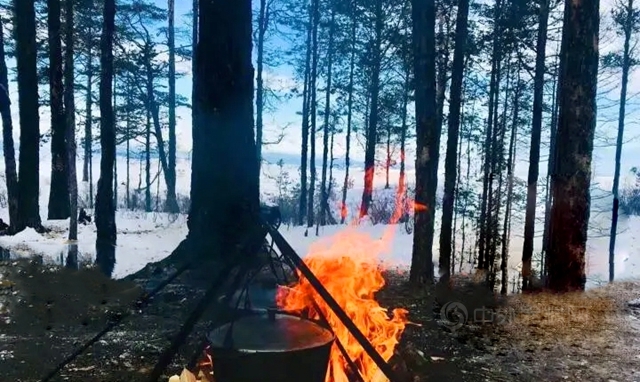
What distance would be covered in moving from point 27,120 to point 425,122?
47.3 ft

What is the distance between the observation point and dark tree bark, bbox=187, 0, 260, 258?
8102mm

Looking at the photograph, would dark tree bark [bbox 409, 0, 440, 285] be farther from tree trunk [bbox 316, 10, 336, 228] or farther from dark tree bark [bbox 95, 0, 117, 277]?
tree trunk [bbox 316, 10, 336, 228]

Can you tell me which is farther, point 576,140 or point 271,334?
point 576,140

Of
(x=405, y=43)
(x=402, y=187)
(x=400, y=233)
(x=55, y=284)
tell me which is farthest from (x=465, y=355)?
(x=402, y=187)

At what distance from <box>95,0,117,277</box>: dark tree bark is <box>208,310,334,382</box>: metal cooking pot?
12.3 meters

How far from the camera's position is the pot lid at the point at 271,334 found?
10.8ft

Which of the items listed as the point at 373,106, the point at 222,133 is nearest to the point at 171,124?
the point at 373,106

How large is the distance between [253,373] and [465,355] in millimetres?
4237

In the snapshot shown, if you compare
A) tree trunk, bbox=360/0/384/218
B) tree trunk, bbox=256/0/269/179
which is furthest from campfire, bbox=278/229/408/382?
tree trunk, bbox=256/0/269/179

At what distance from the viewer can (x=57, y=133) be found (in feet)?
62.7

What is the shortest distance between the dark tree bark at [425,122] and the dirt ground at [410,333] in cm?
153

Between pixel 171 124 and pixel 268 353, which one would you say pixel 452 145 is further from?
pixel 171 124

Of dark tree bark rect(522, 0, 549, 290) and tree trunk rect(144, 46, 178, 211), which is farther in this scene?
tree trunk rect(144, 46, 178, 211)

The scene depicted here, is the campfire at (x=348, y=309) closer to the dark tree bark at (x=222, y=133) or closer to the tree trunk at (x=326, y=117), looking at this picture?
the dark tree bark at (x=222, y=133)
